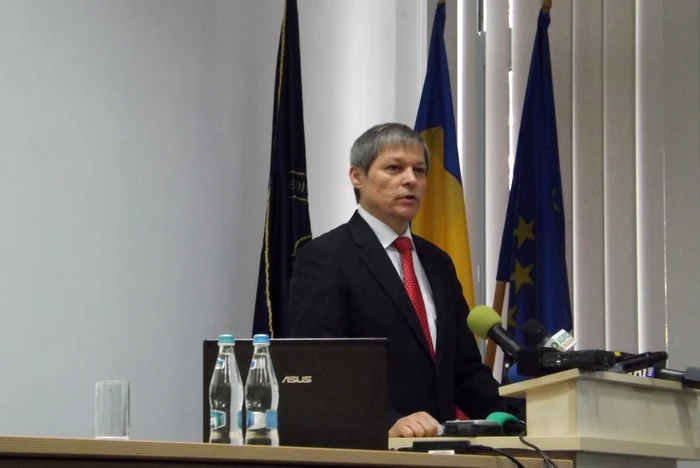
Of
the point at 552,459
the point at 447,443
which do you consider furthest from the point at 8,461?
the point at 552,459

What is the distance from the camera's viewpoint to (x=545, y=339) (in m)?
2.50

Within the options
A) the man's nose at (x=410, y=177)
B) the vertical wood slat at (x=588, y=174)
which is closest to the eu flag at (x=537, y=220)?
the vertical wood slat at (x=588, y=174)

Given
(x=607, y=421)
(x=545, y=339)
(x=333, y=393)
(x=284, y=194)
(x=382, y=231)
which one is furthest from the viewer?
(x=284, y=194)

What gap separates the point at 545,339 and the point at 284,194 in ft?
7.87

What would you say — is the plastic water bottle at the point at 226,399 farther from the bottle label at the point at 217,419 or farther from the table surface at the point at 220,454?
the table surface at the point at 220,454

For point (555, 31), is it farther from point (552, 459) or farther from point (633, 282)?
point (552, 459)

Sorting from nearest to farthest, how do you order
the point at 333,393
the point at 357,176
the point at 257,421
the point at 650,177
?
the point at 257,421 < the point at 333,393 < the point at 357,176 < the point at 650,177

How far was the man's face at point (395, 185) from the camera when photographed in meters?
3.59

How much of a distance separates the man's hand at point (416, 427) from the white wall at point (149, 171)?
1.92 metres

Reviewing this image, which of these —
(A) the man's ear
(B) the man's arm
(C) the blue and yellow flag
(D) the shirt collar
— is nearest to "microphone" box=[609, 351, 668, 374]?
Result: (B) the man's arm

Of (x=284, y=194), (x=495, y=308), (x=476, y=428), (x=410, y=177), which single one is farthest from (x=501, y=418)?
(x=284, y=194)

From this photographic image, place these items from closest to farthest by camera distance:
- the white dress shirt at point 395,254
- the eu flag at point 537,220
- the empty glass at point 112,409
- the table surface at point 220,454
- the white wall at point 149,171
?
the table surface at point 220,454
the empty glass at point 112,409
the white dress shirt at point 395,254
the white wall at point 149,171
the eu flag at point 537,220

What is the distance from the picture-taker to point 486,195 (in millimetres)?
5008

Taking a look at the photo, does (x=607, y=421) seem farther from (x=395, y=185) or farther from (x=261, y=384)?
(x=395, y=185)
